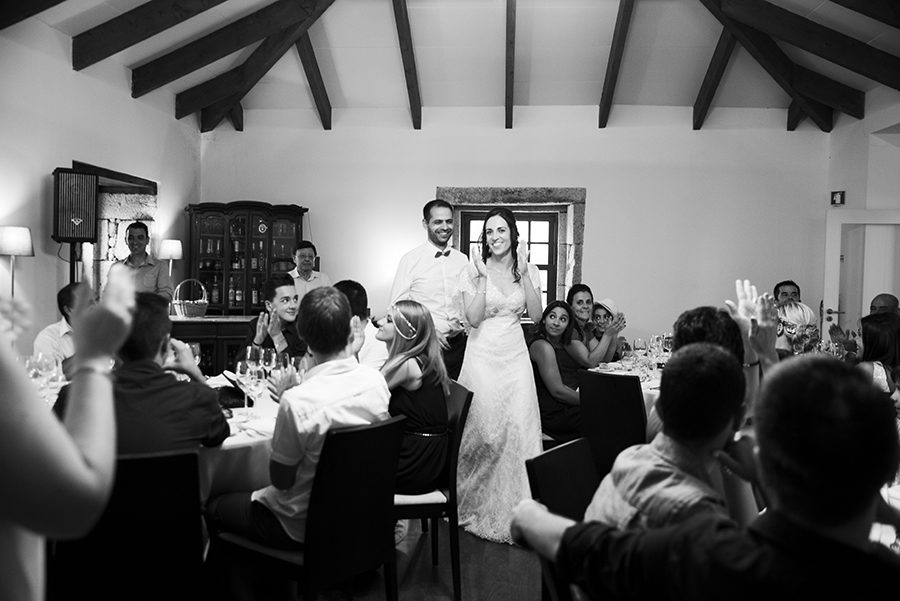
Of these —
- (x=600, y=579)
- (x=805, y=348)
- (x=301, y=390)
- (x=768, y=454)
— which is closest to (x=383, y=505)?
(x=301, y=390)

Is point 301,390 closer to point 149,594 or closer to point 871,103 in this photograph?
point 149,594

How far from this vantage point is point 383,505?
2412mm

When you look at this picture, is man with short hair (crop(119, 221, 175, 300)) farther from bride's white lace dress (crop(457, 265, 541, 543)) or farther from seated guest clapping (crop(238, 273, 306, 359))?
bride's white lace dress (crop(457, 265, 541, 543))

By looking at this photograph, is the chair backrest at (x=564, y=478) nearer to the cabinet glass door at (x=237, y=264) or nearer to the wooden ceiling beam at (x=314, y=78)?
the wooden ceiling beam at (x=314, y=78)

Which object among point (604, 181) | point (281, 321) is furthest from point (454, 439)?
point (604, 181)

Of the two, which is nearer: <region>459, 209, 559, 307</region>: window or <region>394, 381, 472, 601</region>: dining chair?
<region>394, 381, 472, 601</region>: dining chair

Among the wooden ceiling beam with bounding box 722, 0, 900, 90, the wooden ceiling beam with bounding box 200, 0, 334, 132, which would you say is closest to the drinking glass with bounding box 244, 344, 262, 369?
the wooden ceiling beam with bounding box 200, 0, 334, 132

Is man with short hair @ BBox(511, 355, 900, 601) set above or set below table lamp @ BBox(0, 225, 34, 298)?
below

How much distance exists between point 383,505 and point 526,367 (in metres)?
1.81

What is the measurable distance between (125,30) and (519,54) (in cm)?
410

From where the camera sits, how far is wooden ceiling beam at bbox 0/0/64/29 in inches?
214

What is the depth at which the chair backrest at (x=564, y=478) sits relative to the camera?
1.89 m

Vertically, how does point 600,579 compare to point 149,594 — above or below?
above

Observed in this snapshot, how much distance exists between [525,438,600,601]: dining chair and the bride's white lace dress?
1790 millimetres
